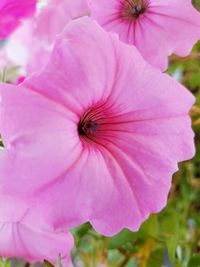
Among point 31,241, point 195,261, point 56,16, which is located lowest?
point 195,261

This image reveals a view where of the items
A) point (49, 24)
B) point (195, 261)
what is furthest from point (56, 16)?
point (195, 261)

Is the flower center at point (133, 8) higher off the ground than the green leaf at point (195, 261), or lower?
higher

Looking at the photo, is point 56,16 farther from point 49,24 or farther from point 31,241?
point 31,241

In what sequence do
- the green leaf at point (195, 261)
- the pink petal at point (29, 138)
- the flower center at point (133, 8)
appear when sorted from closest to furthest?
the pink petal at point (29, 138), the flower center at point (133, 8), the green leaf at point (195, 261)

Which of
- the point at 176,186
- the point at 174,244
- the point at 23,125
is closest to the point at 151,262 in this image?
the point at 174,244

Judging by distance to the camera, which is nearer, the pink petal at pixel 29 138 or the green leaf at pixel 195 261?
the pink petal at pixel 29 138

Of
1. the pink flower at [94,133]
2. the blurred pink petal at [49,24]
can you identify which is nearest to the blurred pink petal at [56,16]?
the blurred pink petal at [49,24]

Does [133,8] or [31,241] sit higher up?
[133,8]

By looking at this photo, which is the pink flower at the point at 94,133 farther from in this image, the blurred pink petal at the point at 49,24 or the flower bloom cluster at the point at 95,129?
the blurred pink petal at the point at 49,24
